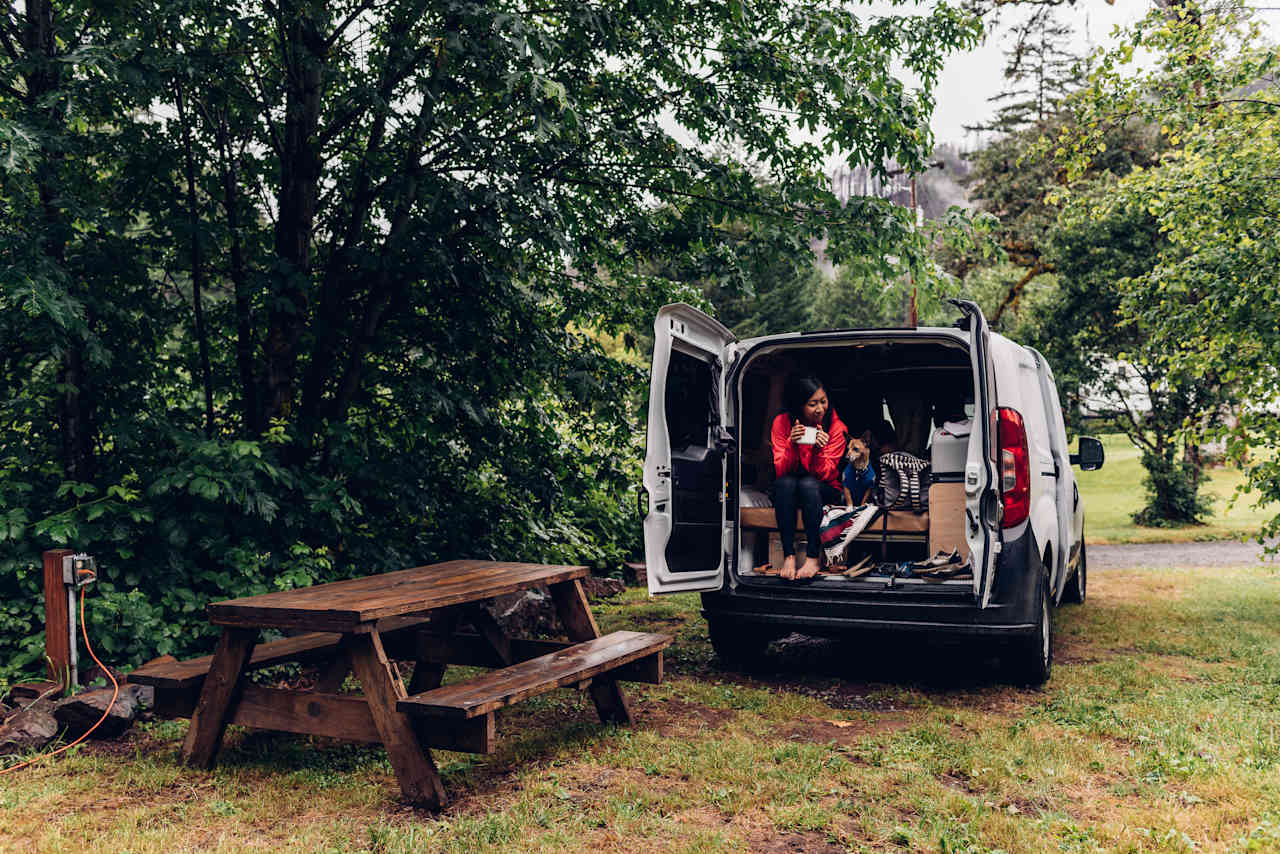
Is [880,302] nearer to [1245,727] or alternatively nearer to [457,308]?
[457,308]

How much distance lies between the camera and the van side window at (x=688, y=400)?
210 inches

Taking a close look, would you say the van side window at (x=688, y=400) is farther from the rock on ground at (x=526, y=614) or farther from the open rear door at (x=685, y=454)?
the rock on ground at (x=526, y=614)

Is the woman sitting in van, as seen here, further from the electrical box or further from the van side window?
the electrical box

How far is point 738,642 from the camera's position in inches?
229

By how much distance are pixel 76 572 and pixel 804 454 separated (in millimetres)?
4031

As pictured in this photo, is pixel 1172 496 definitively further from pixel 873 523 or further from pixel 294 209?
pixel 294 209

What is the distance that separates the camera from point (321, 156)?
652cm

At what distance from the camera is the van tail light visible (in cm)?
492

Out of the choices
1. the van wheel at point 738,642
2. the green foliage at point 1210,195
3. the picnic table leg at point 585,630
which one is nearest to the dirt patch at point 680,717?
the picnic table leg at point 585,630

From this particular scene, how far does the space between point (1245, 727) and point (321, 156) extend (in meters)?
6.37

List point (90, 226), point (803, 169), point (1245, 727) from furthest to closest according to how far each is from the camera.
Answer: point (803, 169), point (90, 226), point (1245, 727)

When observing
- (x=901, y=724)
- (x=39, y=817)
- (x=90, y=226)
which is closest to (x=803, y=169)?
(x=901, y=724)

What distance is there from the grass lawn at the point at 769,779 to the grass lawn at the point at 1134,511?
4.25 m

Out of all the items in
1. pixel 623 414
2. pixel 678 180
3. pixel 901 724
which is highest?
pixel 678 180
